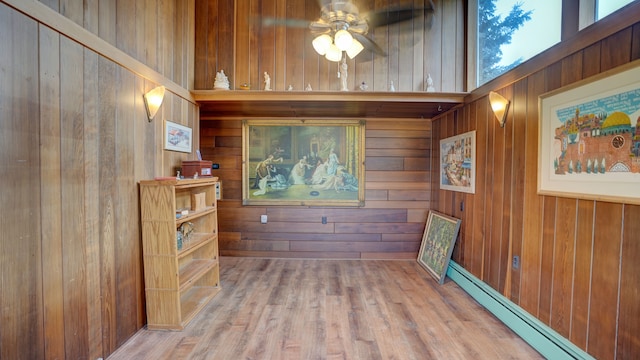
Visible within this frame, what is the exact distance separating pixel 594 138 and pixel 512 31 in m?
1.46

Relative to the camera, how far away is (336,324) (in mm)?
2250

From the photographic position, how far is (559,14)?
1.86 meters

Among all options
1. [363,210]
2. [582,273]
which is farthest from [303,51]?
[582,273]

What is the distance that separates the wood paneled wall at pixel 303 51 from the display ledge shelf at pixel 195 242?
6.23 ft

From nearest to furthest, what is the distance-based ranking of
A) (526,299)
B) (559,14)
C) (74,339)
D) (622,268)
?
(622,268)
(74,339)
(559,14)
(526,299)

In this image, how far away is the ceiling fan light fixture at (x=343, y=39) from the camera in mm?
2344

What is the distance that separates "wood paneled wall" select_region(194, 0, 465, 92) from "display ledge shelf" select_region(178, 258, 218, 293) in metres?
2.19

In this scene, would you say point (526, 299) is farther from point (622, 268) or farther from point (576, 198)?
point (576, 198)

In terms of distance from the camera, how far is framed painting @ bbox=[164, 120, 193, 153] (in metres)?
2.46

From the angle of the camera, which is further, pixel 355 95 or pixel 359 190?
pixel 359 190

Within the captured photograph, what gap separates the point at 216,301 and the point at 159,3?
307 centimetres

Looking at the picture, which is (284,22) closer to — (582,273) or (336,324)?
(336,324)

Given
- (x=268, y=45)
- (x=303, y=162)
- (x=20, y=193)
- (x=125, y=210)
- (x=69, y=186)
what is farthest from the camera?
(x=303, y=162)

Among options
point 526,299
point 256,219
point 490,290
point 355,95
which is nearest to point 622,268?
point 526,299
